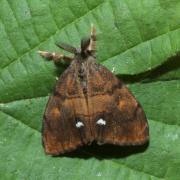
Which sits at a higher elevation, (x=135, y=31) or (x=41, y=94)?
(x=135, y=31)

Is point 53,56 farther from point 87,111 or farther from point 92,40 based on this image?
point 87,111

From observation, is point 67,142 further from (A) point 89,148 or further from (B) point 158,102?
(B) point 158,102

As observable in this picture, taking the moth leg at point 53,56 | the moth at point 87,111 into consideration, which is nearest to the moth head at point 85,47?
the moth at point 87,111

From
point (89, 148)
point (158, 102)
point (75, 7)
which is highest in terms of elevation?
point (75, 7)

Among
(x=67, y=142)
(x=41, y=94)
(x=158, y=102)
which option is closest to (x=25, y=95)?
(x=41, y=94)

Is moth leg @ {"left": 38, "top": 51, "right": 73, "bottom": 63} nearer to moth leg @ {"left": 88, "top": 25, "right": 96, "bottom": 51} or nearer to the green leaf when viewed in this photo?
the green leaf
